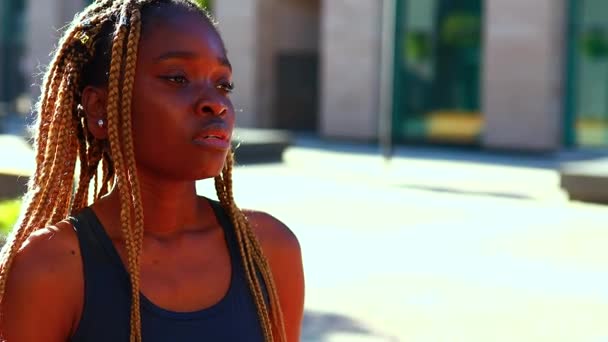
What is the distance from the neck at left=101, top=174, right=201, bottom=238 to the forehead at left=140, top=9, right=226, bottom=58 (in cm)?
25

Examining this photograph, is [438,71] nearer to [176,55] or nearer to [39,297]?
[176,55]

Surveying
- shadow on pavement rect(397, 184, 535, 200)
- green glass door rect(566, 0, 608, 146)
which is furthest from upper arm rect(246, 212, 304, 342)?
green glass door rect(566, 0, 608, 146)

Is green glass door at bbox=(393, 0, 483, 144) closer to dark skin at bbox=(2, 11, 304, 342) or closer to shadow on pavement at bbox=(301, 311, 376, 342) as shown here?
shadow on pavement at bbox=(301, 311, 376, 342)

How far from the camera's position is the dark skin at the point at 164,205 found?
1.94 m

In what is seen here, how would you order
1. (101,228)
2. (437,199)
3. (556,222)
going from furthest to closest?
(437,199) → (556,222) → (101,228)

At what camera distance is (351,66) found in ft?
102

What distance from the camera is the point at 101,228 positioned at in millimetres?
2086

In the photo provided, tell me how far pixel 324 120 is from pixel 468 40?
5.35m

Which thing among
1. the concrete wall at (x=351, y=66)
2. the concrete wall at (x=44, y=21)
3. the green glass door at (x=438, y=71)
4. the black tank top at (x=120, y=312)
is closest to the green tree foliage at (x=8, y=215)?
the black tank top at (x=120, y=312)

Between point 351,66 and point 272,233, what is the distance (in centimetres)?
2894

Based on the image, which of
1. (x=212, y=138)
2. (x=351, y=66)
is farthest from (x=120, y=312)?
(x=351, y=66)

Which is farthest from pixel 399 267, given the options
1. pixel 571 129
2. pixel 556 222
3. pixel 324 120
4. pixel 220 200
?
pixel 324 120

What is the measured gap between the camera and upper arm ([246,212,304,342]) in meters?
2.27

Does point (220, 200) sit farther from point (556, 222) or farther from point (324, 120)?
point (324, 120)
